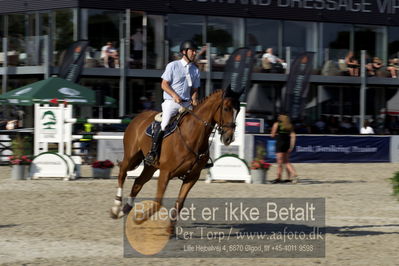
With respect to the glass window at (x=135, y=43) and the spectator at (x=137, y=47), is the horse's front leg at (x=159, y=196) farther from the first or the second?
the spectator at (x=137, y=47)

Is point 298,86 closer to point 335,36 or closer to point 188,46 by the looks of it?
point 335,36

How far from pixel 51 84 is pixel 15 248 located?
16.7 metres

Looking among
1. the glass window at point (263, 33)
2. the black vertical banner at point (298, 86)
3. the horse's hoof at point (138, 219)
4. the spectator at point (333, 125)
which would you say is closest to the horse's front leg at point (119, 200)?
the horse's hoof at point (138, 219)

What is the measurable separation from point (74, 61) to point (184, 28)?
703 cm

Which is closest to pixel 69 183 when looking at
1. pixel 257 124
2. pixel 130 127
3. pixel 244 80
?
Result: pixel 130 127

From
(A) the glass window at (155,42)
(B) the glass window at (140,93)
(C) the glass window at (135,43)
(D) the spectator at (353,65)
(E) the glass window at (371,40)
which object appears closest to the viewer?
(C) the glass window at (135,43)

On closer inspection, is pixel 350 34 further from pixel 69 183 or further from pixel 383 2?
pixel 69 183

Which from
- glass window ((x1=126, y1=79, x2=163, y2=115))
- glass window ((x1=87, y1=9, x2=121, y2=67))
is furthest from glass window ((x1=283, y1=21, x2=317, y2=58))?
glass window ((x1=87, y1=9, x2=121, y2=67))

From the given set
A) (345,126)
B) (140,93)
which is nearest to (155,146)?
(140,93)

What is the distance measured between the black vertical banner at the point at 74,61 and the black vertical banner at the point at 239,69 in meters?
6.13

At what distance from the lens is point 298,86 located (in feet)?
115

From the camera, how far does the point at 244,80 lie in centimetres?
3400

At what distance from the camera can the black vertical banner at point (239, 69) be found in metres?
33.9

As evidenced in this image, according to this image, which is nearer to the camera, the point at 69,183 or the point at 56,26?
the point at 69,183
